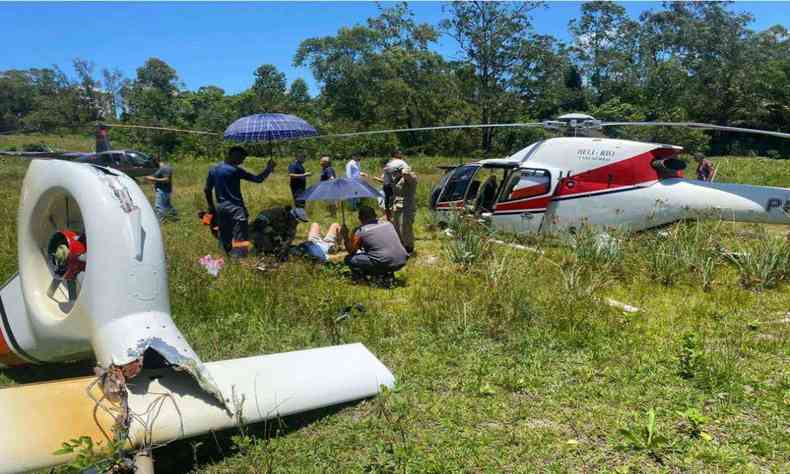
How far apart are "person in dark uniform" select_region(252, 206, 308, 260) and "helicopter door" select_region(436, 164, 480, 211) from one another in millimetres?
3261

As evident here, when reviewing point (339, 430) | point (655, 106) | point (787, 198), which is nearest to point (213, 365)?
point (339, 430)

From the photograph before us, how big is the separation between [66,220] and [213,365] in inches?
70.7

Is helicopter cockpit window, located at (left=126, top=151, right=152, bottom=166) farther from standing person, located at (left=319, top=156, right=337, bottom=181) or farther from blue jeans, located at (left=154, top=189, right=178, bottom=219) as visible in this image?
standing person, located at (left=319, top=156, right=337, bottom=181)

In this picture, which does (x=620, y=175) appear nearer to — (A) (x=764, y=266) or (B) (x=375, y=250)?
(A) (x=764, y=266)

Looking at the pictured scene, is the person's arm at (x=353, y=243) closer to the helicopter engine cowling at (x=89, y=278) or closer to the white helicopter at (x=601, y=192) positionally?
the white helicopter at (x=601, y=192)

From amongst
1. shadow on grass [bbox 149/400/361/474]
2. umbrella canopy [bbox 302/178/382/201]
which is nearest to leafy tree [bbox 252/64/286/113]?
umbrella canopy [bbox 302/178/382/201]

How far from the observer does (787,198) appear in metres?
7.29

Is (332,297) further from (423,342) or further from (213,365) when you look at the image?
(213,365)

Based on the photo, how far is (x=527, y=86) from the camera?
41.6 m

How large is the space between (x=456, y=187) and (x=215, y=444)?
737 centimetres

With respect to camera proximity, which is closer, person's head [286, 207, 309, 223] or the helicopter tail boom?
the helicopter tail boom

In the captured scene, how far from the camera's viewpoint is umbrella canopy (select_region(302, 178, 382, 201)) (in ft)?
23.6

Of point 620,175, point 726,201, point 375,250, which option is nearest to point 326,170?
point 375,250

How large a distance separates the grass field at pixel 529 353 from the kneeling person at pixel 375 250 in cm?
30
